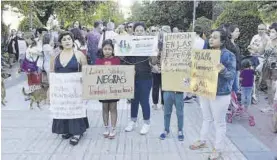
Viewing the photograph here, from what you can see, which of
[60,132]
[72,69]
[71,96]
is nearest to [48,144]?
[60,132]

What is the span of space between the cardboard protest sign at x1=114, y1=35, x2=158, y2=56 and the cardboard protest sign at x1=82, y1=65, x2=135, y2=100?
1.11 feet

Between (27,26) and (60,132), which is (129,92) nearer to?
(60,132)

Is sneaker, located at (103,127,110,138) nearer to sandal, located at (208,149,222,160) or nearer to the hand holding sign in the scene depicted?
sandal, located at (208,149,222,160)

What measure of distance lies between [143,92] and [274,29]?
337 centimetres

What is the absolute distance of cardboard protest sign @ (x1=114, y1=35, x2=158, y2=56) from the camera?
6277mm

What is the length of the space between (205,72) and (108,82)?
1.50 meters

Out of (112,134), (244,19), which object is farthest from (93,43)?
(112,134)

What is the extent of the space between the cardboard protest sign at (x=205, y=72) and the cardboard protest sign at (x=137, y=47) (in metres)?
0.92

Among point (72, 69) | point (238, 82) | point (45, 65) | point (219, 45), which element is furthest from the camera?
point (45, 65)

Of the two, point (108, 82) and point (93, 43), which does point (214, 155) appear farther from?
point (93, 43)

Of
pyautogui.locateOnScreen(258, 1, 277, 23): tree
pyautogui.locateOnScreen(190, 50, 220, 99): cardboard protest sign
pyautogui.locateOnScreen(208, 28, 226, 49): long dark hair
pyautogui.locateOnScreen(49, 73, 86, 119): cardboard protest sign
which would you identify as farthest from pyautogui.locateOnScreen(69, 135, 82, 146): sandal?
pyautogui.locateOnScreen(258, 1, 277, 23): tree

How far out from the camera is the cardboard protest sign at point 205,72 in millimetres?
5082

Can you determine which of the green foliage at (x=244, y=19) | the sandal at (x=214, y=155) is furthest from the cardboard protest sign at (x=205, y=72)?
the green foliage at (x=244, y=19)

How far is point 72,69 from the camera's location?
233 inches
